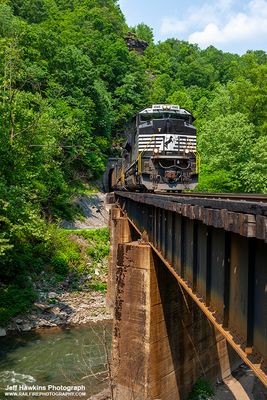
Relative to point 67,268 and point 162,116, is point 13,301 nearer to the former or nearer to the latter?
point 67,268

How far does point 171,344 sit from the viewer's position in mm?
11773

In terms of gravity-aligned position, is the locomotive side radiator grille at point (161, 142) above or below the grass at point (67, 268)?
above

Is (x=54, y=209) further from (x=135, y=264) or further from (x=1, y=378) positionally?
(x=135, y=264)

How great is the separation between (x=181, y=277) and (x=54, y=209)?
27.7 m

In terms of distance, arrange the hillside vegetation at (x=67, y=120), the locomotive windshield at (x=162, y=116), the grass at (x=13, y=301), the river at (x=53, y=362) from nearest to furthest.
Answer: the river at (x=53, y=362) < the locomotive windshield at (x=162, y=116) < the hillside vegetation at (x=67, y=120) < the grass at (x=13, y=301)

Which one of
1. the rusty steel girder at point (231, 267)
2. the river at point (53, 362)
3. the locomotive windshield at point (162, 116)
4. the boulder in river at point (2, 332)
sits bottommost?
the river at point (53, 362)

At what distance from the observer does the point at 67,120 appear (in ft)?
114

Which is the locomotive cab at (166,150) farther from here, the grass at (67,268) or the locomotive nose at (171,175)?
the grass at (67,268)

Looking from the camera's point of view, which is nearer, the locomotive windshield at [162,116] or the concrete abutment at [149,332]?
the concrete abutment at [149,332]

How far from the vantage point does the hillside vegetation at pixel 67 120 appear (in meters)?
19.5

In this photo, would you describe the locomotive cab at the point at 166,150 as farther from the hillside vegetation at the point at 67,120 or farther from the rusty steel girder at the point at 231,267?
the rusty steel girder at the point at 231,267

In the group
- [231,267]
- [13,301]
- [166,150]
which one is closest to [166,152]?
[166,150]

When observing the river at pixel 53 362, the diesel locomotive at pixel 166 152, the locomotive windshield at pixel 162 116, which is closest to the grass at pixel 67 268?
the river at pixel 53 362

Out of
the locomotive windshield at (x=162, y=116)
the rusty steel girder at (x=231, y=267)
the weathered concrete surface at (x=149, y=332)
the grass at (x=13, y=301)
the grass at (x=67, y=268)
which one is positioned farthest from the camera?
the grass at (x=67, y=268)
